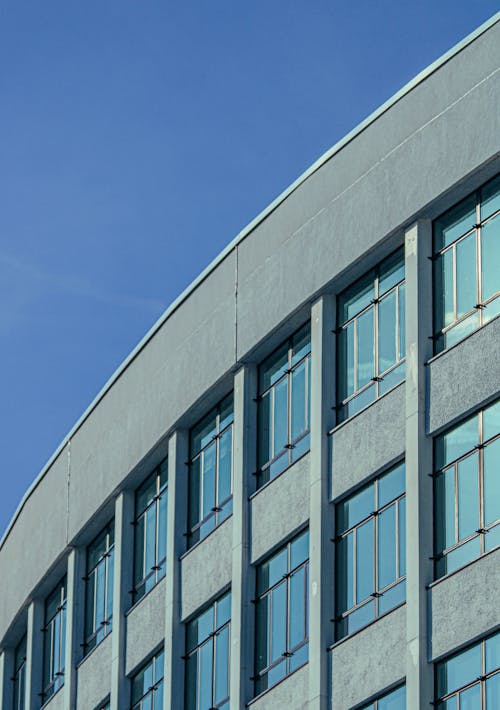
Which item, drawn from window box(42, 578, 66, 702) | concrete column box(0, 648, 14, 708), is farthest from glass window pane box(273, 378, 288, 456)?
concrete column box(0, 648, 14, 708)

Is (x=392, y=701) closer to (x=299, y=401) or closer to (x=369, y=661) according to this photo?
(x=369, y=661)

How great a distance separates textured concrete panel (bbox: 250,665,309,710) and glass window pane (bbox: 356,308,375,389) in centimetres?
518

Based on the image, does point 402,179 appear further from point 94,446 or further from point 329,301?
point 94,446

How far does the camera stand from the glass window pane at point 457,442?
33719mm

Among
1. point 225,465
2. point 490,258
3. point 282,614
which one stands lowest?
point 282,614

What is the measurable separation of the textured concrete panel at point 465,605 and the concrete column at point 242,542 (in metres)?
6.12

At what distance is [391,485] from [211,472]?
706 centimetres

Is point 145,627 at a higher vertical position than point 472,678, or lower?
higher

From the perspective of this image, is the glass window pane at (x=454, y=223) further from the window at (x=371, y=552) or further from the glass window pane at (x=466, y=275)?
the window at (x=371, y=552)

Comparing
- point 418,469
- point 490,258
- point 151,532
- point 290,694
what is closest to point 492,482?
point 418,469

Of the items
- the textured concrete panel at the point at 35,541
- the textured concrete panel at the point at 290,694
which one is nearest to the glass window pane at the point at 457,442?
the textured concrete panel at the point at 290,694

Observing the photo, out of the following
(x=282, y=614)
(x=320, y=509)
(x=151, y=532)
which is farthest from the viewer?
(x=151, y=532)

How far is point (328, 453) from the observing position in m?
37.2

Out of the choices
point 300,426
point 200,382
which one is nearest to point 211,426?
point 200,382
